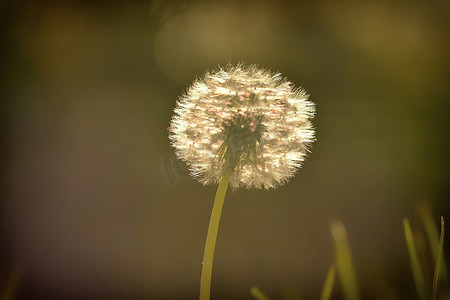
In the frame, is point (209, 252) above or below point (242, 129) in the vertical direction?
below

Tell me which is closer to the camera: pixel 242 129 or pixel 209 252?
pixel 209 252

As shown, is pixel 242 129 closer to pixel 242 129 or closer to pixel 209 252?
pixel 242 129
